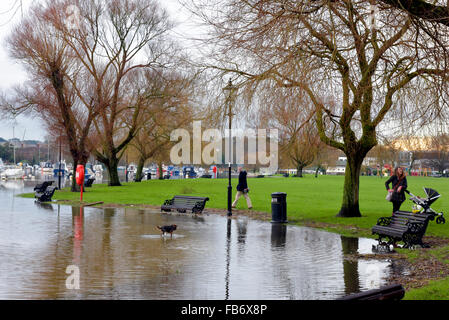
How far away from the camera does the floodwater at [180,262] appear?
862 cm

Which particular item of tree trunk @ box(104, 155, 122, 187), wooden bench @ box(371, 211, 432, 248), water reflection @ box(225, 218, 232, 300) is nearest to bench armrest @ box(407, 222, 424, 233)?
wooden bench @ box(371, 211, 432, 248)

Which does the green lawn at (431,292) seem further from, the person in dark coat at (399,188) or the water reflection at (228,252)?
the person in dark coat at (399,188)

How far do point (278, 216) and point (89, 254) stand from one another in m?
9.52

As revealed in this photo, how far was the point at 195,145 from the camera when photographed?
198 feet

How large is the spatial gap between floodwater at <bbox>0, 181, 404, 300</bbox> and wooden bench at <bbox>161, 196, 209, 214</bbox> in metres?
5.01

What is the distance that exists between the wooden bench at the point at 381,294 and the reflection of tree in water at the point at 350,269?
10.3 feet

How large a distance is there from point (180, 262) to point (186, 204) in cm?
1359

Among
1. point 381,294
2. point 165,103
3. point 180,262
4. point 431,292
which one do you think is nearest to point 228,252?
point 180,262

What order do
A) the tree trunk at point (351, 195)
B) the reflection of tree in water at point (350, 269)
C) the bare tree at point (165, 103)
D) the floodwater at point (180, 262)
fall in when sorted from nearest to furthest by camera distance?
1. the floodwater at point (180, 262)
2. the reflection of tree in water at point (350, 269)
3. the tree trunk at point (351, 195)
4. the bare tree at point (165, 103)

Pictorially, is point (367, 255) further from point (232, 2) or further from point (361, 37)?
point (232, 2)

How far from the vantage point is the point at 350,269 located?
10781 mm

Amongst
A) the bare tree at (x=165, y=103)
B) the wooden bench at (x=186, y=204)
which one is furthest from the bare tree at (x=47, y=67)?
the wooden bench at (x=186, y=204)
